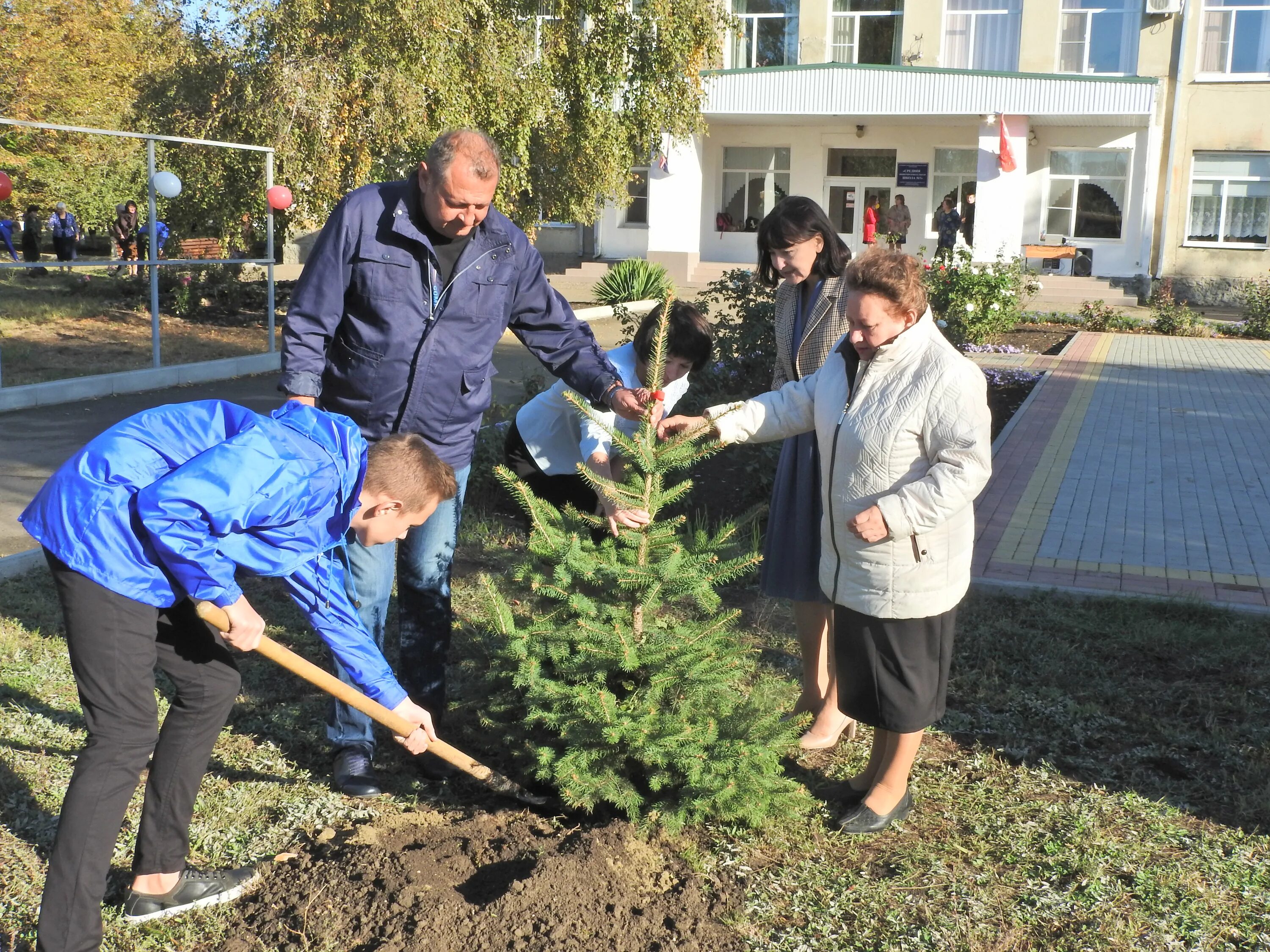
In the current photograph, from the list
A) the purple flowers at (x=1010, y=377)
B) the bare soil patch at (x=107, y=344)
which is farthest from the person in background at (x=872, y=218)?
the bare soil patch at (x=107, y=344)

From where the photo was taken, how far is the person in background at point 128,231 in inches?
808

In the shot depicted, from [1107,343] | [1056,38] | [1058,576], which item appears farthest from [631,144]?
[1056,38]

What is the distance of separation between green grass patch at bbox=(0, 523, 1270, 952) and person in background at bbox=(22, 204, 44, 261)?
794 inches

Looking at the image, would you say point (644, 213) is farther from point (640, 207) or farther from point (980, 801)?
point (980, 801)

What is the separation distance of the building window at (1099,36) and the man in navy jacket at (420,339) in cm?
2495

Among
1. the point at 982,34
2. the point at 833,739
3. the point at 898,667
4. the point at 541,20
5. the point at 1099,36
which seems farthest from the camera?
the point at 982,34

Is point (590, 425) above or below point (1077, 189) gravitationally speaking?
below

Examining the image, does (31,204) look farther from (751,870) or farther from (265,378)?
(751,870)

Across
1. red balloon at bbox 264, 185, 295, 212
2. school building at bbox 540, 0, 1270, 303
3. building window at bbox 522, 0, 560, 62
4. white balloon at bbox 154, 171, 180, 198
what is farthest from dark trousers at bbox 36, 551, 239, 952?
school building at bbox 540, 0, 1270, 303

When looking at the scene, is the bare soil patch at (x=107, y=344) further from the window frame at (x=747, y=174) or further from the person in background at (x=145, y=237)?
the window frame at (x=747, y=174)

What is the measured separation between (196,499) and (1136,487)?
7454 millimetres

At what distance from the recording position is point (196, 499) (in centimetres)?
229

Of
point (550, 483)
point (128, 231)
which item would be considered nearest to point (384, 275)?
point (550, 483)

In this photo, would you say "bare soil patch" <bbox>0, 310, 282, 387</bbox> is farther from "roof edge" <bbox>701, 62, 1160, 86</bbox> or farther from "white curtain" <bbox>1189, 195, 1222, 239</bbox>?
"white curtain" <bbox>1189, 195, 1222, 239</bbox>
